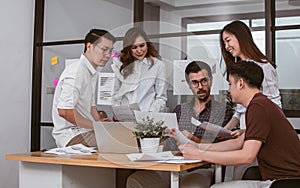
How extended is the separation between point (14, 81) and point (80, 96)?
1348 mm

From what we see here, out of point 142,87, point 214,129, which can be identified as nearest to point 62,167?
point 142,87

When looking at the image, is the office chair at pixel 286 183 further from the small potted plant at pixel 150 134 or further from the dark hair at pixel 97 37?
the dark hair at pixel 97 37

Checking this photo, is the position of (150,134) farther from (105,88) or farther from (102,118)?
(105,88)

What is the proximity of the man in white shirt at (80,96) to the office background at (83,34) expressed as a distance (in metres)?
0.57

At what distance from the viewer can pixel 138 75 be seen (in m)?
2.65

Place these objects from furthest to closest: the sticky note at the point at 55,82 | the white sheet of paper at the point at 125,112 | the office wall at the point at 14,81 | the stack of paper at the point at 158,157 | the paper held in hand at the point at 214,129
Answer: the sticky note at the point at 55,82, the office wall at the point at 14,81, the paper held in hand at the point at 214,129, the white sheet of paper at the point at 125,112, the stack of paper at the point at 158,157

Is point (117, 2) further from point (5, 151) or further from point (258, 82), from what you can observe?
point (258, 82)

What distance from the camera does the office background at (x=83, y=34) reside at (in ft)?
10.3

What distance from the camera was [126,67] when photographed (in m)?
2.62

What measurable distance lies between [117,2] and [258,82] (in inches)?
80.3

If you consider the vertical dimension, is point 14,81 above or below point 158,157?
above

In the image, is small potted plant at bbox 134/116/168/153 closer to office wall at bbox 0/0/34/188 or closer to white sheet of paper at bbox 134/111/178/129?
white sheet of paper at bbox 134/111/178/129

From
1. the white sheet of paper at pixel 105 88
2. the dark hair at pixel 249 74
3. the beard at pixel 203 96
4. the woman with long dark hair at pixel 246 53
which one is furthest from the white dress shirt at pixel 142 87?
the dark hair at pixel 249 74

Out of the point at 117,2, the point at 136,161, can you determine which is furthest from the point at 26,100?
the point at 136,161
